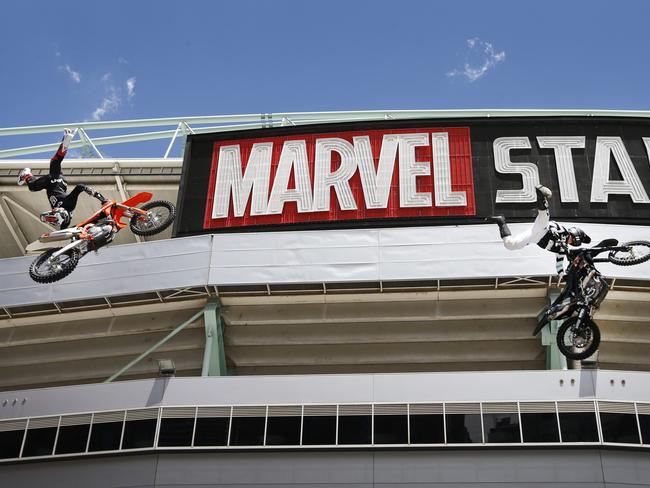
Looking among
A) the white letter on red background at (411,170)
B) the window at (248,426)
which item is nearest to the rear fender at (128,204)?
the window at (248,426)

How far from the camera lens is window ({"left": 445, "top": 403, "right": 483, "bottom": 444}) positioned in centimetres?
2298

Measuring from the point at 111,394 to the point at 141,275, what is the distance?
15.1ft

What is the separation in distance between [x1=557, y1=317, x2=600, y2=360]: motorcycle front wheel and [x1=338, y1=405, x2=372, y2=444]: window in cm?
582

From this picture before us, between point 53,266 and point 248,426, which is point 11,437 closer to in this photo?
point 53,266

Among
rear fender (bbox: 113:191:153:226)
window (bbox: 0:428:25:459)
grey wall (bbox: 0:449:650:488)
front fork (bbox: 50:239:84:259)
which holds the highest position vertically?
rear fender (bbox: 113:191:153:226)

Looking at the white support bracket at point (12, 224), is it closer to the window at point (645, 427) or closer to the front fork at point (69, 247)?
the front fork at point (69, 247)

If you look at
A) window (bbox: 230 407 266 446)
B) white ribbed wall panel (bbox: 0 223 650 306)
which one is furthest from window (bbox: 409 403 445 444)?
white ribbed wall panel (bbox: 0 223 650 306)

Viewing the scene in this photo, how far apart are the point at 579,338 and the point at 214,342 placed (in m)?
11.7

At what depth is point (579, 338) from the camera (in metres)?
21.6

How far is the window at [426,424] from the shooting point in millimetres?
23141

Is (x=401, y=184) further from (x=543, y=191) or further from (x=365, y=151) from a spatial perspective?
(x=543, y=191)

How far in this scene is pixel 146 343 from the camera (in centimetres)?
2925

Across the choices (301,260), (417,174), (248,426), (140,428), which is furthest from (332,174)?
(140,428)

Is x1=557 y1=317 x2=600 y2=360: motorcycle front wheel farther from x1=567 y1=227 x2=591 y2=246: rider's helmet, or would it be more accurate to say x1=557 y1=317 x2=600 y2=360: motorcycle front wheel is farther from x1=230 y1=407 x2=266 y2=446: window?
x1=230 y1=407 x2=266 y2=446: window
